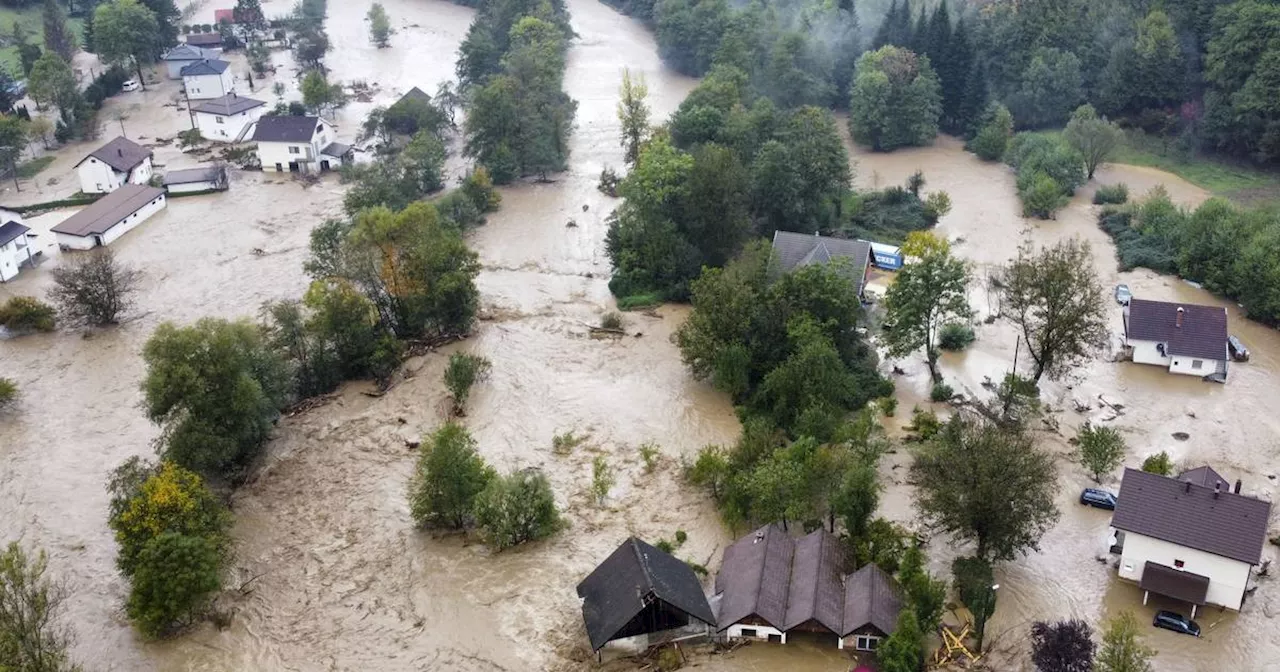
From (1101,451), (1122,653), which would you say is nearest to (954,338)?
(1101,451)

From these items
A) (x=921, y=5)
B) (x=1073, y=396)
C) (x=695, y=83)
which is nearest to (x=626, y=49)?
(x=695, y=83)

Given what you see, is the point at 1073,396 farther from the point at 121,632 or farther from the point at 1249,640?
the point at 121,632

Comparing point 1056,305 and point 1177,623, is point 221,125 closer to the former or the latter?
point 1056,305

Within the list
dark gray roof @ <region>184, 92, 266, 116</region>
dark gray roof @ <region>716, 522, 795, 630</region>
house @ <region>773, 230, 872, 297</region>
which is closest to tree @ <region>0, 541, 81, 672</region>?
dark gray roof @ <region>716, 522, 795, 630</region>

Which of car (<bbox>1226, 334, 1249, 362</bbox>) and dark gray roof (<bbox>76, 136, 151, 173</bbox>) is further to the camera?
dark gray roof (<bbox>76, 136, 151, 173</bbox>)

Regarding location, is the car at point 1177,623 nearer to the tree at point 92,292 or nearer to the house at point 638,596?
the house at point 638,596

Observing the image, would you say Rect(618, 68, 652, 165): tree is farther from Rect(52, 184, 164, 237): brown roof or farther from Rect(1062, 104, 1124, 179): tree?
Rect(52, 184, 164, 237): brown roof

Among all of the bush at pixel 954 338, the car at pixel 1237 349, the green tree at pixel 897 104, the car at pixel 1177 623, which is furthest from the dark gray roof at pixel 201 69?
the car at pixel 1177 623
